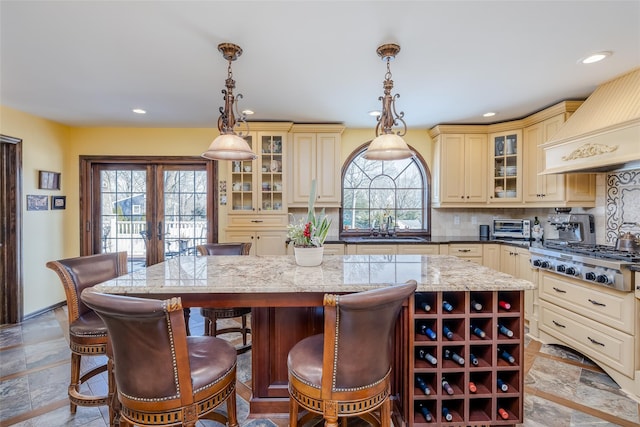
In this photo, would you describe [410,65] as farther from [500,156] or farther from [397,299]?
[500,156]

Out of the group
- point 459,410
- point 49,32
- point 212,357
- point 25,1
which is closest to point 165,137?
point 49,32

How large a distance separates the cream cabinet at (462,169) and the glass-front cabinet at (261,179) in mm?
2267

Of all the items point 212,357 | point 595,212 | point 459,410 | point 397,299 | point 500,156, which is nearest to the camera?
point 397,299

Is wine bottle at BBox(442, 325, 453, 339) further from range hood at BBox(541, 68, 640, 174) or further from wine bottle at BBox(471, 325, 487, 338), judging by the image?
range hood at BBox(541, 68, 640, 174)

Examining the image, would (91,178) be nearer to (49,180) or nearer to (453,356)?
(49,180)

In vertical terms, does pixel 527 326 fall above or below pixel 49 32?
below

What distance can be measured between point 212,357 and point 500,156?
167 inches

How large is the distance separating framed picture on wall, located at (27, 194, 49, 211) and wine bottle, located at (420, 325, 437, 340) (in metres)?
4.74

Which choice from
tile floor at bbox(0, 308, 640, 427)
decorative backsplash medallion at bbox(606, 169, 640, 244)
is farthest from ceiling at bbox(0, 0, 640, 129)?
tile floor at bbox(0, 308, 640, 427)

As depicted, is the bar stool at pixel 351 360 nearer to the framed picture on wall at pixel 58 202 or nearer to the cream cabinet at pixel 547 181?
the cream cabinet at pixel 547 181

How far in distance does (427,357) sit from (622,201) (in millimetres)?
2938

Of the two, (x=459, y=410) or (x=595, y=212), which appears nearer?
(x=459, y=410)

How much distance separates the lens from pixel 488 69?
2.57 metres

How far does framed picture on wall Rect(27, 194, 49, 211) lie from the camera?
12.2 ft
